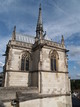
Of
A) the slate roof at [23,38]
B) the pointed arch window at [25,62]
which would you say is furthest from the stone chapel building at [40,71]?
the slate roof at [23,38]

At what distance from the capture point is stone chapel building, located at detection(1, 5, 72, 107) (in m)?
15.8

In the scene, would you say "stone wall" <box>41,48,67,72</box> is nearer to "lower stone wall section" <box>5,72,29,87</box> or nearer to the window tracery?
the window tracery

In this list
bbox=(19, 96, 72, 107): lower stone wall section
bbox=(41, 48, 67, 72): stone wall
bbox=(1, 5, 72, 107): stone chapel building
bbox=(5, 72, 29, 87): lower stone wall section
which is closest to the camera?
A: bbox=(19, 96, 72, 107): lower stone wall section

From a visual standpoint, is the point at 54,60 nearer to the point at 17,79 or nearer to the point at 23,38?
the point at 17,79

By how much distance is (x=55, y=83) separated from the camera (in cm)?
1722

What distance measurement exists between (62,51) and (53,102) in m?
9.15

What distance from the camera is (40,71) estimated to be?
16125 mm

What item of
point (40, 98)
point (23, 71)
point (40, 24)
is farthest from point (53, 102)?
point (40, 24)

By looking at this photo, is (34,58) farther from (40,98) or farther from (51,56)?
(40,98)

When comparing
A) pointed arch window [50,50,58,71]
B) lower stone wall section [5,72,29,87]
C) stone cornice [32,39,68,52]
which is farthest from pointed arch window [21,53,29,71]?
pointed arch window [50,50,58,71]

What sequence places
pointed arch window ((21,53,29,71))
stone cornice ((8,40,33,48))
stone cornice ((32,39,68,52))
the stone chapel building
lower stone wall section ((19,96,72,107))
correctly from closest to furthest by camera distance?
1. lower stone wall section ((19,96,72,107))
2. the stone chapel building
3. stone cornice ((32,39,68,52))
4. stone cornice ((8,40,33,48))
5. pointed arch window ((21,53,29,71))

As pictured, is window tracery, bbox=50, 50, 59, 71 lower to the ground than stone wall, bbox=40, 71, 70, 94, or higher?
higher

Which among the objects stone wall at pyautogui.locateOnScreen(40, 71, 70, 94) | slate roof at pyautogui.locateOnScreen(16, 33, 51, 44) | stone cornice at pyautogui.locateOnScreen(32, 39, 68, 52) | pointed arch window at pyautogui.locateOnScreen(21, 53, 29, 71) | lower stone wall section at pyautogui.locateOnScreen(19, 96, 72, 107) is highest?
slate roof at pyautogui.locateOnScreen(16, 33, 51, 44)

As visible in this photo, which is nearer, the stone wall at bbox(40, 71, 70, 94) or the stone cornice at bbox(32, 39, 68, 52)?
the stone wall at bbox(40, 71, 70, 94)
